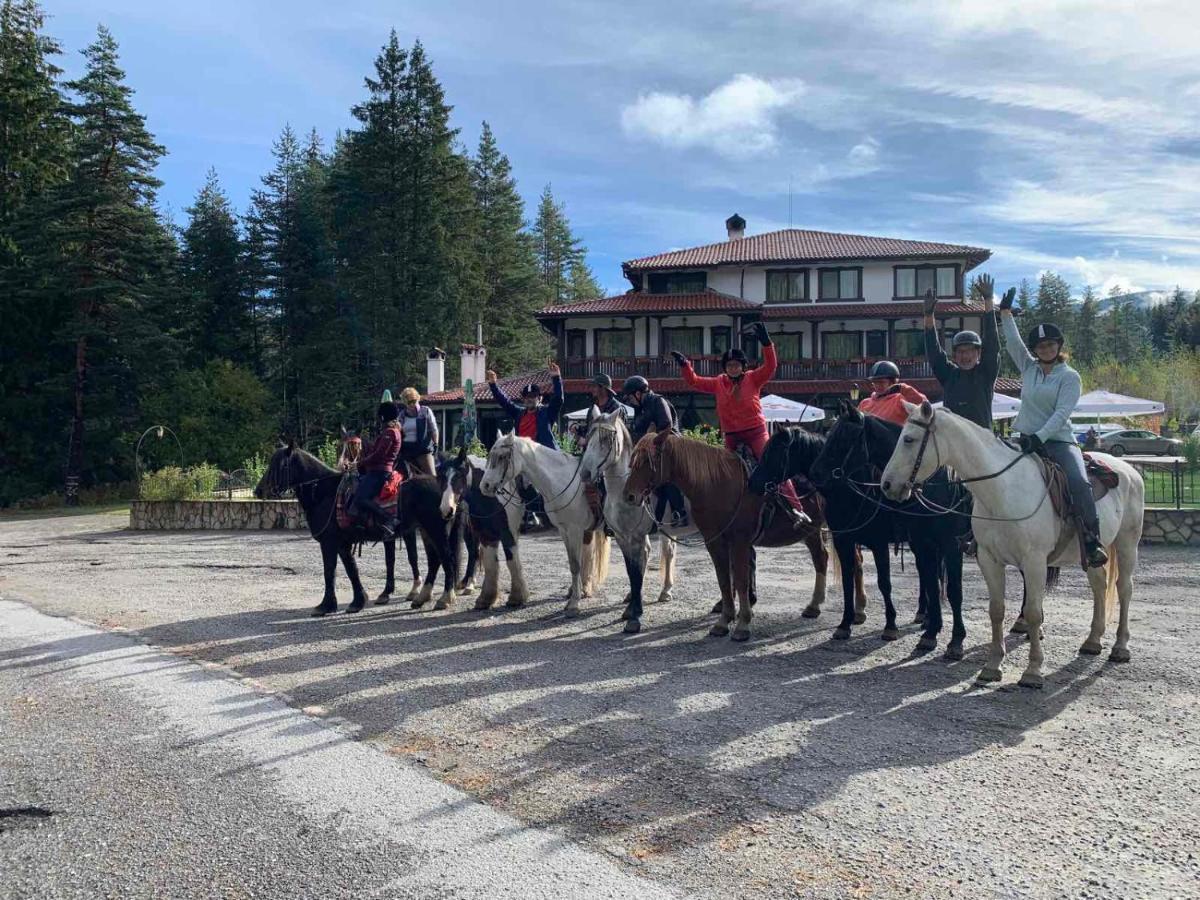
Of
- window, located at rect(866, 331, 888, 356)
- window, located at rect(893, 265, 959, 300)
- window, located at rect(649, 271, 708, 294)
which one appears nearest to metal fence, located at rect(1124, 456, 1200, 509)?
window, located at rect(866, 331, 888, 356)

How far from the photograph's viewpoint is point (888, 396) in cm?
835

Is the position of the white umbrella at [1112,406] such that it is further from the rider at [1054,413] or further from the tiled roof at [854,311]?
the rider at [1054,413]

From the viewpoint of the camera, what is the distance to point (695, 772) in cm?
477

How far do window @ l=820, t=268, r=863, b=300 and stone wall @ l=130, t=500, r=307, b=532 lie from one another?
28.9 metres

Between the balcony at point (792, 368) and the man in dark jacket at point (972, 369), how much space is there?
29525 mm

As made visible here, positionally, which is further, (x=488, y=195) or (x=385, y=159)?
(x=488, y=195)

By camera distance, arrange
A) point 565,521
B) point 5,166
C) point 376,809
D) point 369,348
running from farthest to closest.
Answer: point 369,348
point 5,166
point 565,521
point 376,809

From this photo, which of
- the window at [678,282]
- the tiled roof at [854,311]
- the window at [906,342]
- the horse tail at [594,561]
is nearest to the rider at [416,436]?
the horse tail at [594,561]

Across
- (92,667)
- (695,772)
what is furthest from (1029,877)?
(92,667)

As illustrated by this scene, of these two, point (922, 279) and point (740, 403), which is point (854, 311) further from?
point (740, 403)

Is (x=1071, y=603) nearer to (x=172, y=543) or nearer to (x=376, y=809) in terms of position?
(x=376, y=809)

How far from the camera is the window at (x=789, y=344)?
41.1 metres

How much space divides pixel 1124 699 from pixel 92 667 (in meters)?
8.22

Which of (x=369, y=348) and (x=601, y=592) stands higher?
(x=369, y=348)
